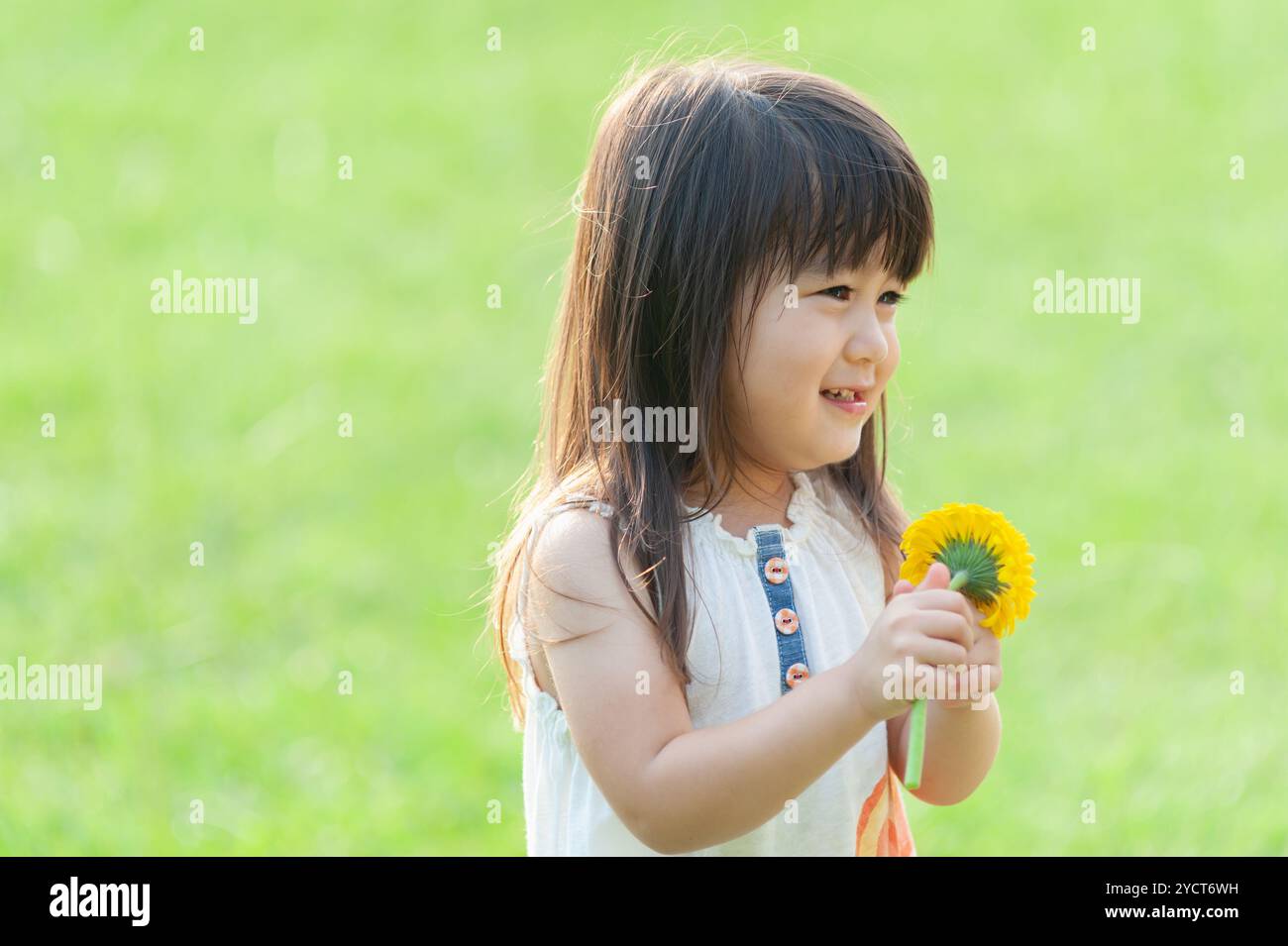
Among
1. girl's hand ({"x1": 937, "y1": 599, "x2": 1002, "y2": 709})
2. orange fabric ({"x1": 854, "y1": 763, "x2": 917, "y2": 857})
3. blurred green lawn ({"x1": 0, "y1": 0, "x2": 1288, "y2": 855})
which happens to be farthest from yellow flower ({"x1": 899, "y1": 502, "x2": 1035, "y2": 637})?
blurred green lawn ({"x1": 0, "y1": 0, "x2": 1288, "y2": 855})

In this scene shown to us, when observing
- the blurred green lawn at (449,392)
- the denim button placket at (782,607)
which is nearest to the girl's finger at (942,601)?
the denim button placket at (782,607)

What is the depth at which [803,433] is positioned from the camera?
2.13 m

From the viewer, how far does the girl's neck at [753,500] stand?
2.21 m

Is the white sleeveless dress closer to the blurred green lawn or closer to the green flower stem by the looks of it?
the green flower stem

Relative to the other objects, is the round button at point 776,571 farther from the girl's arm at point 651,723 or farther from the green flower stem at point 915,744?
the green flower stem at point 915,744

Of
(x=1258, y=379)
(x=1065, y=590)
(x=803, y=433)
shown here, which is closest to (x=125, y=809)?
(x=803, y=433)

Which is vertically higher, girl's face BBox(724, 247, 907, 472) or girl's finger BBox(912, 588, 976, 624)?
girl's face BBox(724, 247, 907, 472)

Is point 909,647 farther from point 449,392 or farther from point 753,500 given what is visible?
point 449,392

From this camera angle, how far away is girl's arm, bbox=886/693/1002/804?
218 centimetres

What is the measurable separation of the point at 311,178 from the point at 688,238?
20.6 ft

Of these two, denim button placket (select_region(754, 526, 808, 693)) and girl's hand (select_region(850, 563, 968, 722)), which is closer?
girl's hand (select_region(850, 563, 968, 722))

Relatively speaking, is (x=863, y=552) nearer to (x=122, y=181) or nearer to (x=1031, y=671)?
(x=1031, y=671)

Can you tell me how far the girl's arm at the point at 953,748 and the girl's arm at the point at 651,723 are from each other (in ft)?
1.05
